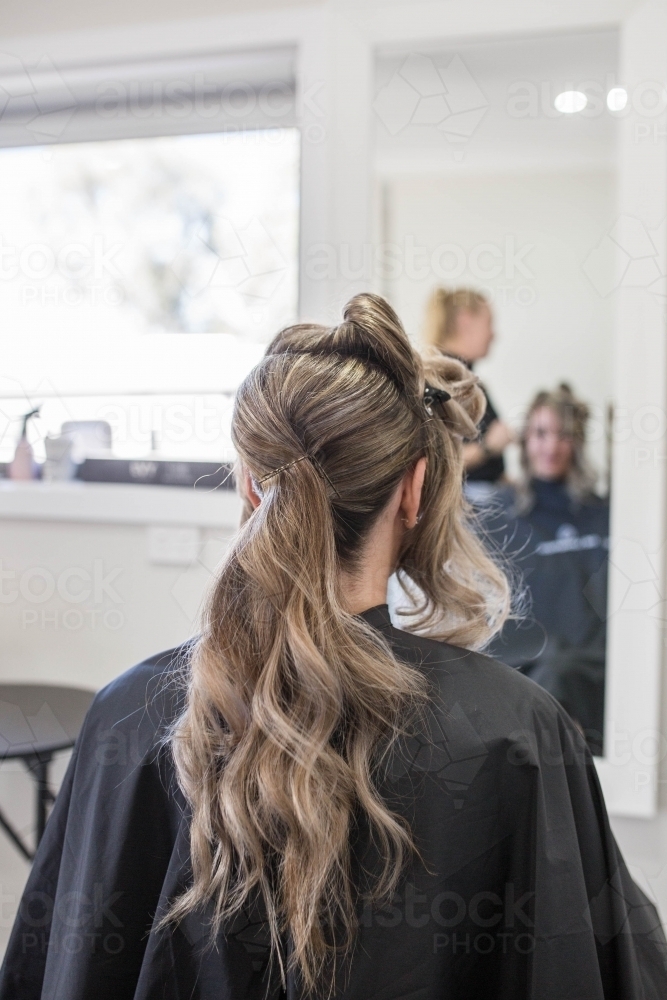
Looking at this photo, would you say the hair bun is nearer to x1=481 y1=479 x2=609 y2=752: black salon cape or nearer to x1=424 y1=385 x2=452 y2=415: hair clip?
x1=424 y1=385 x2=452 y2=415: hair clip

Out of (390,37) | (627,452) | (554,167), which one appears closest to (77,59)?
(390,37)

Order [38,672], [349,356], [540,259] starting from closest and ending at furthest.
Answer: [349,356] → [38,672] → [540,259]

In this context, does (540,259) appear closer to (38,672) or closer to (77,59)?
(77,59)

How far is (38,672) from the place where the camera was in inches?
68.4

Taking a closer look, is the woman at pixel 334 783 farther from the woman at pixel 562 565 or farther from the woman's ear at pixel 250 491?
the woman at pixel 562 565

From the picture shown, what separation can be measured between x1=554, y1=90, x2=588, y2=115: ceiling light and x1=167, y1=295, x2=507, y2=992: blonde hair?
3.47 feet

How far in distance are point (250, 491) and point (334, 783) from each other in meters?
0.30

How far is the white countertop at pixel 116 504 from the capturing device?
1634mm

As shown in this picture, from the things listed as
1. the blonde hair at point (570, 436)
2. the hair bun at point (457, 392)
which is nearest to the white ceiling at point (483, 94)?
the blonde hair at point (570, 436)

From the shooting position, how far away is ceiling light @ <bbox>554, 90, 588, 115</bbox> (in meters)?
1.51

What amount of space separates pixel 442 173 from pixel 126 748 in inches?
60.9

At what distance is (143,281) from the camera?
1701 millimetres

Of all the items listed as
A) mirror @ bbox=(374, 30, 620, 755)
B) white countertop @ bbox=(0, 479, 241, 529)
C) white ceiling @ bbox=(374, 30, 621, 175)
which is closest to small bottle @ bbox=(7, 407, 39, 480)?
white countertop @ bbox=(0, 479, 241, 529)

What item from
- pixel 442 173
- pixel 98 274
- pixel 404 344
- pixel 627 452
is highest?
pixel 442 173
